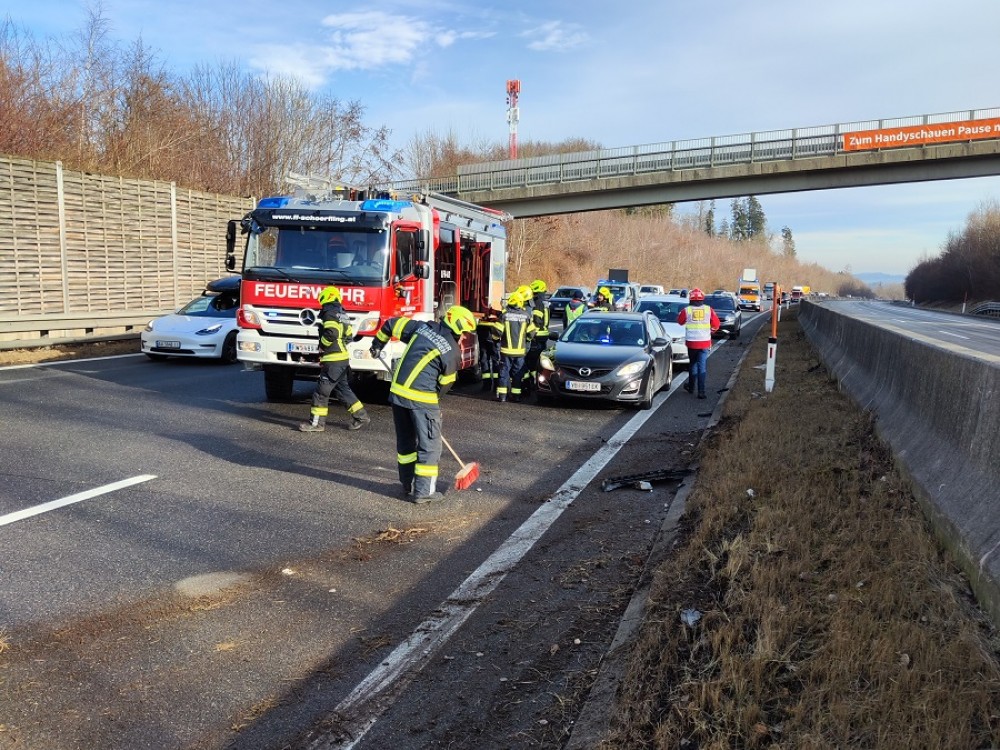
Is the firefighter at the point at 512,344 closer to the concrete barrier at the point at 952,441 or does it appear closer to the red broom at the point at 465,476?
the red broom at the point at 465,476

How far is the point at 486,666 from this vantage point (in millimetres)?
3861

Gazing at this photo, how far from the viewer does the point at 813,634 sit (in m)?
3.61

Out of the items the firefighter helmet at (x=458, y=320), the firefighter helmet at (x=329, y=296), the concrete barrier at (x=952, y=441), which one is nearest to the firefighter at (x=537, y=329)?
the firefighter helmet at (x=329, y=296)

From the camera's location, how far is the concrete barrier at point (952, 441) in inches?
154

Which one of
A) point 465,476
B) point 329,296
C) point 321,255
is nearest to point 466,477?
point 465,476

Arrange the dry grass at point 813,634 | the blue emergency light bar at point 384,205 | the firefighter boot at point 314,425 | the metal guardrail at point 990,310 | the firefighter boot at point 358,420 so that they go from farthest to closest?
the metal guardrail at point 990,310
the blue emergency light bar at point 384,205
the firefighter boot at point 358,420
the firefighter boot at point 314,425
the dry grass at point 813,634

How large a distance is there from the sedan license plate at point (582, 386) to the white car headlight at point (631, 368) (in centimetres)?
40

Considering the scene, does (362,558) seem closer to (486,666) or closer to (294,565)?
(294,565)

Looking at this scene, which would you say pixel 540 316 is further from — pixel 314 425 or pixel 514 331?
pixel 314 425

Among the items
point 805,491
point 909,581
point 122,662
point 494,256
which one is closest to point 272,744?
point 122,662

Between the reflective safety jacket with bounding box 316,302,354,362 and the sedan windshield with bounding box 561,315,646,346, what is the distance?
453cm

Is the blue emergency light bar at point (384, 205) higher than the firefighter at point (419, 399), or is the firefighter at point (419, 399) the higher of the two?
the blue emergency light bar at point (384, 205)

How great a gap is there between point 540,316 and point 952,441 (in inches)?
348

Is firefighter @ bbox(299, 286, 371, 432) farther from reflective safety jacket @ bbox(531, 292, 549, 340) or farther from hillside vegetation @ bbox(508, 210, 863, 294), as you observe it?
hillside vegetation @ bbox(508, 210, 863, 294)
